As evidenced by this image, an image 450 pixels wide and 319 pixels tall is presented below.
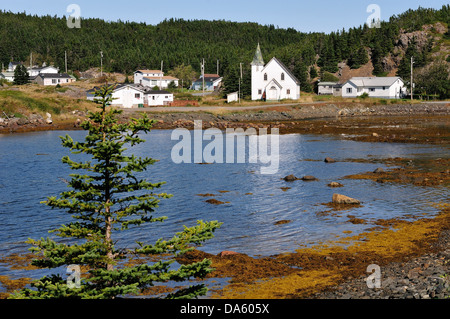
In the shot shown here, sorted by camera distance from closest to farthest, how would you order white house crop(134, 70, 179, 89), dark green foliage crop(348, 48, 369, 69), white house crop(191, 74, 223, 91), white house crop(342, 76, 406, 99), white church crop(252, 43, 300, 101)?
white church crop(252, 43, 300, 101), white house crop(342, 76, 406, 99), white house crop(134, 70, 179, 89), white house crop(191, 74, 223, 91), dark green foliage crop(348, 48, 369, 69)

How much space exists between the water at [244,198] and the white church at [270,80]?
5579cm

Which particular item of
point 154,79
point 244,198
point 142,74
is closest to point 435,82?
point 154,79

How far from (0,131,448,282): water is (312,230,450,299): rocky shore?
15.8 feet

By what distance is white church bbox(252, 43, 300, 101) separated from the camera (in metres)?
110

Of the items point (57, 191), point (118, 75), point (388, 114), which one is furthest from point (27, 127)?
point (118, 75)

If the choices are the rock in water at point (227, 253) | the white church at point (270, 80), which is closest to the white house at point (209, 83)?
the white church at point (270, 80)

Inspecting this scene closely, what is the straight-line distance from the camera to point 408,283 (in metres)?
16.5

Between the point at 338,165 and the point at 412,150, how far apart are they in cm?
1165

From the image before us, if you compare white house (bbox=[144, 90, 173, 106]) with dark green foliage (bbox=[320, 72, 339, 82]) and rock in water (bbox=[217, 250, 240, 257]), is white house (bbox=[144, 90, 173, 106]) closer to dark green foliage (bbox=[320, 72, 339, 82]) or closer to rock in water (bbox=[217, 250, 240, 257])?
dark green foliage (bbox=[320, 72, 339, 82])

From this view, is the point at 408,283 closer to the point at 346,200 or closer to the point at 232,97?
the point at 346,200

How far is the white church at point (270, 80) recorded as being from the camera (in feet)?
360

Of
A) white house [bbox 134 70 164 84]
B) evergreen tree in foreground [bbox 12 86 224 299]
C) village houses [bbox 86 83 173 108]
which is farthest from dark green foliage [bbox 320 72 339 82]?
evergreen tree in foreground [bbox 12 86 224 299]

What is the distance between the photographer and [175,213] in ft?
94.4
